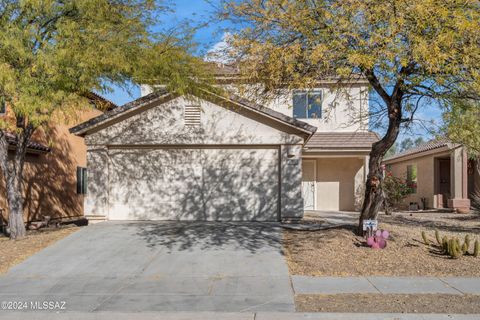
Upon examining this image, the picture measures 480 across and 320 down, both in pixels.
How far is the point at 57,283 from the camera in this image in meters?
8.79

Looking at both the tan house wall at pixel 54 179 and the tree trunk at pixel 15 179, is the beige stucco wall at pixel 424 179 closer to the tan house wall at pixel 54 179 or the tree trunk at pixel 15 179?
the tan house wall at pixel 54 179

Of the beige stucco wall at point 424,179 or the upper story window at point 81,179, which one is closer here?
the upper story window at point 81,179

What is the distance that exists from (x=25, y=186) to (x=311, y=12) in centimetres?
1261

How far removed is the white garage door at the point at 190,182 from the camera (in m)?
14.7

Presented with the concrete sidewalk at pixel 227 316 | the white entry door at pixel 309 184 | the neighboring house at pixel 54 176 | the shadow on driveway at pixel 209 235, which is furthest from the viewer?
the white entry door at pixel 309 184

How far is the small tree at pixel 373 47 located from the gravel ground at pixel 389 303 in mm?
4074

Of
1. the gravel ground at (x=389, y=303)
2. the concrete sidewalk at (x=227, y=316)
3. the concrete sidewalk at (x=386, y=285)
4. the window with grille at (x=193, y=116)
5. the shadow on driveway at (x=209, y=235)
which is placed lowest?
the concrete sidewalk at (x=227, y=316)

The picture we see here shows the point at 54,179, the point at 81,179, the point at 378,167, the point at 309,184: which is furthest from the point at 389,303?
the point at 81,179

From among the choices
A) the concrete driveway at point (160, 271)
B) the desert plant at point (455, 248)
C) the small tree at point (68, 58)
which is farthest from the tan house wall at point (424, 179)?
the small tree at point (68, 58)

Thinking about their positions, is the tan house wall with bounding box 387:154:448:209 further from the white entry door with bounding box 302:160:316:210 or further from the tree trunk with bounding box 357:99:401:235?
the tree trunk with bounding box 357:99:401:235

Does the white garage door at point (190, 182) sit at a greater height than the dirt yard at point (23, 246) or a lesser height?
greater

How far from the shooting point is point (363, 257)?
9992mm

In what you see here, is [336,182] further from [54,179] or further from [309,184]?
[54,179]

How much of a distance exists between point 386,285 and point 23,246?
869 centimetres
